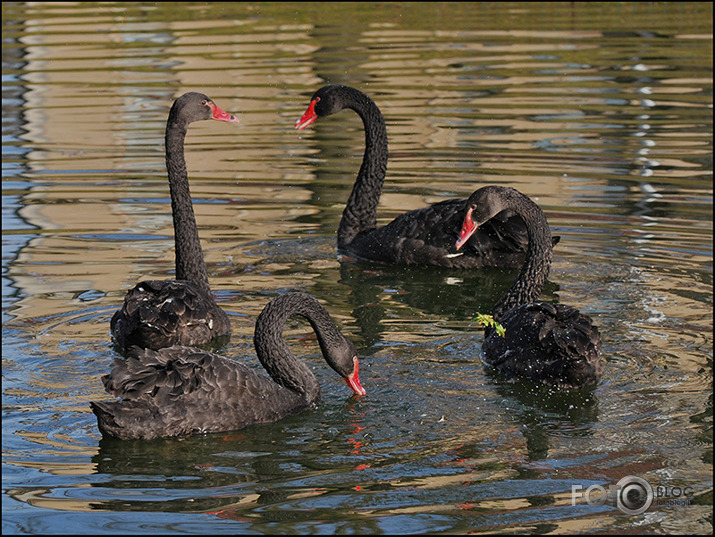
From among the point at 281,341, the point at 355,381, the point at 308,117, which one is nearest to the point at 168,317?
the point at 281,341

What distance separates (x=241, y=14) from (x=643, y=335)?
51.5ft

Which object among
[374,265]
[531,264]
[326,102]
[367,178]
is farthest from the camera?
[326,102]

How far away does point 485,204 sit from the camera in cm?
692

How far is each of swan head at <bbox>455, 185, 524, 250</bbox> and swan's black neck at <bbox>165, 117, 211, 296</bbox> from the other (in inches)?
64.7

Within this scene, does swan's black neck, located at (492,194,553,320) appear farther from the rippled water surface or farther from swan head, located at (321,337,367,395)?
swan head, located at (321,337,367,395)

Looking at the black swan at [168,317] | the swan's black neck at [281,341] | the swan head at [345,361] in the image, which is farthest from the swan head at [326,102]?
the swan head at [345,361]

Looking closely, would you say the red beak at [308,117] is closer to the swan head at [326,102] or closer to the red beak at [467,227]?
the swan head at [326,102]

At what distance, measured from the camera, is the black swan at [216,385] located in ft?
17.0

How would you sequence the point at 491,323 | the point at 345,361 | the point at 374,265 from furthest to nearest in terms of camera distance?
1. the point at 374,265
2. the point at 491,323
3. the point at 345,361

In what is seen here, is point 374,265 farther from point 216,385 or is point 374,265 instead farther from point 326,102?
point 216,385

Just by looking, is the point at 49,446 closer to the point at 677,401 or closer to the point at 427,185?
the point at 677,401

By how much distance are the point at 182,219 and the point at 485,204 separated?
196 cm

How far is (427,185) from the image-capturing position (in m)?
10.5

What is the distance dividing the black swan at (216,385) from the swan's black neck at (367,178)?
10.6 feet
